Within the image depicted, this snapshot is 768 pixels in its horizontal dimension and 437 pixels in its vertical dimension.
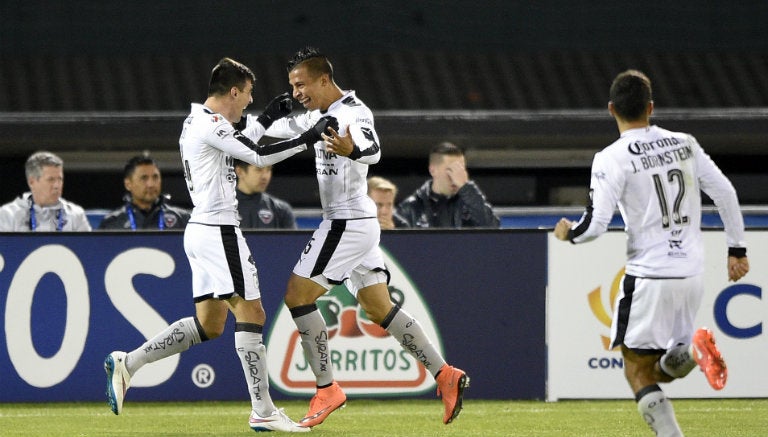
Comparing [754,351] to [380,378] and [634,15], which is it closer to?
[380,378]

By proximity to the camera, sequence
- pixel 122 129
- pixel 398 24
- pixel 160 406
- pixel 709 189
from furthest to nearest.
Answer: pixel 398 24 → pixel 122 129 → pixel 160 406 → pixel 709 189

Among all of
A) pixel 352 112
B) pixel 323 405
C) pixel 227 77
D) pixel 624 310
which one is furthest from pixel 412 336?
pixel 624 310

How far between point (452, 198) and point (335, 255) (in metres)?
2.72

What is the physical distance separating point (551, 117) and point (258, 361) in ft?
22.1

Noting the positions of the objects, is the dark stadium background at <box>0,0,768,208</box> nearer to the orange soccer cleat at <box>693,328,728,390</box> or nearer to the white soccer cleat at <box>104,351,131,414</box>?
the white soccer cleat at <box>104,351,131,414</box>

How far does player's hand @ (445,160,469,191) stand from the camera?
9609mm

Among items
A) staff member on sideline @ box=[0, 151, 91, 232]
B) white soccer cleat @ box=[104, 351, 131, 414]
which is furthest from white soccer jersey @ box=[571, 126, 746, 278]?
staff member on sideline @ box=[0, 151, 91, 232]

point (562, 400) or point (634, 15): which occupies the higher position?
point (634, 15)

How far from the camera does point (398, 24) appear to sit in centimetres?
1416

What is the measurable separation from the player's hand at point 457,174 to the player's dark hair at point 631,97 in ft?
12.8

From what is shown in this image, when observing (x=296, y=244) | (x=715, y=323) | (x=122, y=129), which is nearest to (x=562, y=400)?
(x=715, y=323)

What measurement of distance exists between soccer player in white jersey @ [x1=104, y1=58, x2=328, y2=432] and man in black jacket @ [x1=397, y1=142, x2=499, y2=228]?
8.90 feet

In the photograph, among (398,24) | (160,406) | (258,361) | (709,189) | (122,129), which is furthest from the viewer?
(398,24)

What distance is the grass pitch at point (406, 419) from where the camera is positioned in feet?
23.4
